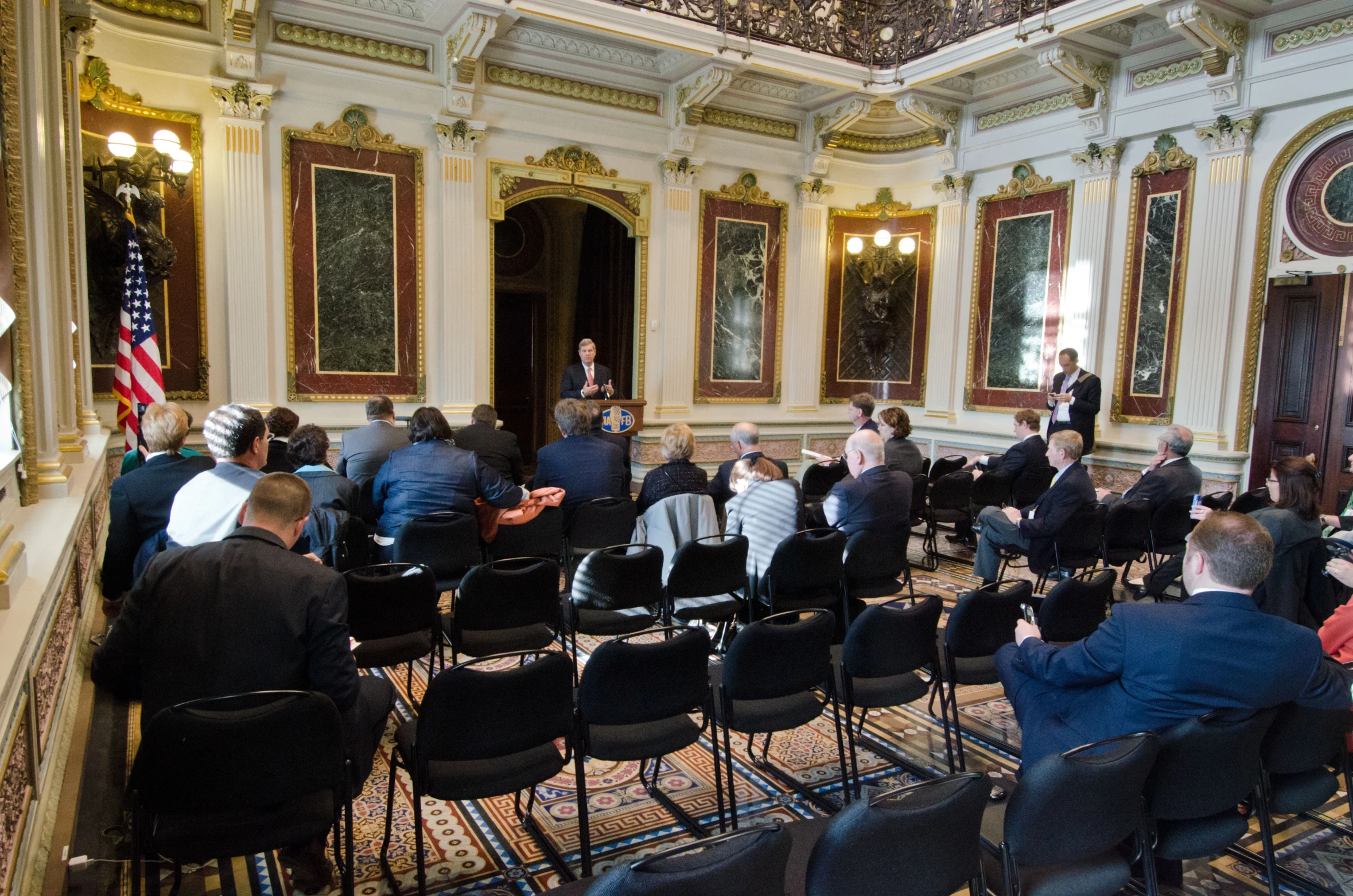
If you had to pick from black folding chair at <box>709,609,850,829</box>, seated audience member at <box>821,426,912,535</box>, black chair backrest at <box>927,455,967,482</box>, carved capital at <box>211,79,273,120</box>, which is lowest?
black folding chair at <box>709,609,850,829</box>

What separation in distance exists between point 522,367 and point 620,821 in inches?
362

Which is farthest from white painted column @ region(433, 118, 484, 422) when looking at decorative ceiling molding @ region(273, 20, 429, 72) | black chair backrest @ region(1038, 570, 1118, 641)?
black chair backrest @ region(1038, 570, 1118, 641)

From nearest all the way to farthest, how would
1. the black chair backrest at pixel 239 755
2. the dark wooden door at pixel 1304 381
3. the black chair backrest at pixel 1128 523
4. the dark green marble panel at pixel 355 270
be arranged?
the black chair backrest at pixel 239 755
the black chair backrest at pixel 1128 523
the dark wooden door at pixel 1304 381
the dark green marble panel at pixel 355 270

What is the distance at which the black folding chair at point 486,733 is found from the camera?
237 cm

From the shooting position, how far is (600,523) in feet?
16.4

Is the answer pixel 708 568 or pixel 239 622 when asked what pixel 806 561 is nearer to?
pixel 708 568

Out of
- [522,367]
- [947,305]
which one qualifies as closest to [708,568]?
[947,305]

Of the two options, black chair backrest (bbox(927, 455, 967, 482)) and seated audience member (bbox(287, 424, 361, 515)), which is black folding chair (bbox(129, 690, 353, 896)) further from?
black chair backrest (bbox(927, 455, 967, 482))

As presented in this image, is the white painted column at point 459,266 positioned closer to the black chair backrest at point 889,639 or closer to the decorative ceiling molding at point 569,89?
the decorative ceiling molding at point 569,89

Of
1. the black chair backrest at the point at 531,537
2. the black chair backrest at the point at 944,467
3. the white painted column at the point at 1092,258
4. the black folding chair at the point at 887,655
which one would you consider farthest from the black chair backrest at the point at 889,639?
the white painted column at the point at 1092,258

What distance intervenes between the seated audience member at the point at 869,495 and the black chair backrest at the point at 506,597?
170 cm

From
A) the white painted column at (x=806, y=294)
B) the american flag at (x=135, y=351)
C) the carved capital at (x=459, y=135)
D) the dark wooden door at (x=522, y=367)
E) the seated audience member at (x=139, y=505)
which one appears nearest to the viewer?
the seated audience member at (x=139, y=505)

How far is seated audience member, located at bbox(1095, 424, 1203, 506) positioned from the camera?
18.7 feet

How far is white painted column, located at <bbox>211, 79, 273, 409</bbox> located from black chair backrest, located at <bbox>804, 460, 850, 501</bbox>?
4706 mm
